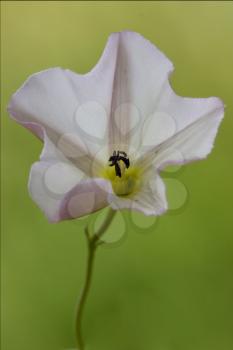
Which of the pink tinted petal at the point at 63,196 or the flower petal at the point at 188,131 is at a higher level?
the flower petal at the point at 188,131

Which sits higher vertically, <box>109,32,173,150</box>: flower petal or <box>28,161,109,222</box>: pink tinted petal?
<box>109,32,173,150</box>: flower petal

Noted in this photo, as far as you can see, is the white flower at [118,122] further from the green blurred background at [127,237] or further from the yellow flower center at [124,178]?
the green blurred background at [127,237]

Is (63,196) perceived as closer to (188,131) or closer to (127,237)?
(188,131)

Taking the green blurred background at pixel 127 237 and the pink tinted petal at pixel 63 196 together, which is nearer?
the pink tinted petal at pixel 63 196

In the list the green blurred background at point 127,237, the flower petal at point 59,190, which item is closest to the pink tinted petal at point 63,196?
the flower petal at point 59,190

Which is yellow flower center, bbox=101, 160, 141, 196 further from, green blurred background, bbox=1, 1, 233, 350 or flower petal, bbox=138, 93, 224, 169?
green blurred background, bbox=1, 1, 233, 350

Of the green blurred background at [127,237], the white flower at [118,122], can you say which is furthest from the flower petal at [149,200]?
the green blurred background at [127,237]

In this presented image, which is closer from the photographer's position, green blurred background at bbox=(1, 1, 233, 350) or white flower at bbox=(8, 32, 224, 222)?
white flower at bbox=(8, 32, 224, 222)

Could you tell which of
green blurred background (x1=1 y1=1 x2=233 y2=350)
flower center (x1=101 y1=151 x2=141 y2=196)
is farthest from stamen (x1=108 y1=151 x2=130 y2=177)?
green blurred background (x1=1 y1=1 x2=233 y2=350)

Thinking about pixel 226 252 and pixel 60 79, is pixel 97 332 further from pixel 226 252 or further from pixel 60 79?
pixel 60 79
